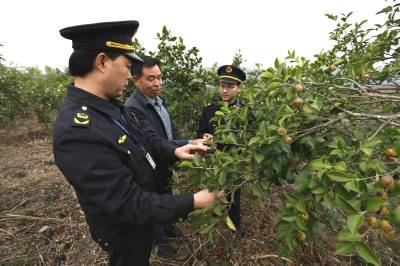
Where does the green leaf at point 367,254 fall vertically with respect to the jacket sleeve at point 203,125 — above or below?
below

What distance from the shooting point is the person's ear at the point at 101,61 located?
1363mm

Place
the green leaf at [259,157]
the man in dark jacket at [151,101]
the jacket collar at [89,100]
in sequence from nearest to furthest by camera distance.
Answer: the green leaf at [259,157] → the jacket collar at [89,100] → the man in dark jacket at [151,101]

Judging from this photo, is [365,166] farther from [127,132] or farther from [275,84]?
[127,132]

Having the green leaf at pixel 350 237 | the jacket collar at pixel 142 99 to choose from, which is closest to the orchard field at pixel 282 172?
the green leaf at pixel 350 237

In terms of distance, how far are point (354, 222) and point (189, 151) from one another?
1233mm

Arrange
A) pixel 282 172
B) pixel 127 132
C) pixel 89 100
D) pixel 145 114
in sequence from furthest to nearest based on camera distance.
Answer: pixel 145 114
pixel 127 132
pixel 89 100
pixel 282 172

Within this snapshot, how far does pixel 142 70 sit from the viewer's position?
269 cm

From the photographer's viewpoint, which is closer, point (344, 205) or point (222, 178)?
point (344, 205)

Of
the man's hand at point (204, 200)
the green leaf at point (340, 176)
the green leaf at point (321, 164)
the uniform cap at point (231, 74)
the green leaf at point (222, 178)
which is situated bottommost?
the man's hand at point (204, 200)

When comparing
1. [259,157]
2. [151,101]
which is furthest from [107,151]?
[151,101]

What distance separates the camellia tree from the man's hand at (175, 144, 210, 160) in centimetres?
13

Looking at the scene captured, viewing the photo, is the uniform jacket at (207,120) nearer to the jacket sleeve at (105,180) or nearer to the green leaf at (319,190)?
the jacket sleeve at (105,180)

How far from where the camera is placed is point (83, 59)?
137 centimetres

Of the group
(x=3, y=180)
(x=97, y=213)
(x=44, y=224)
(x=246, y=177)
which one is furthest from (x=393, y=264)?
(x=3, y=180)
